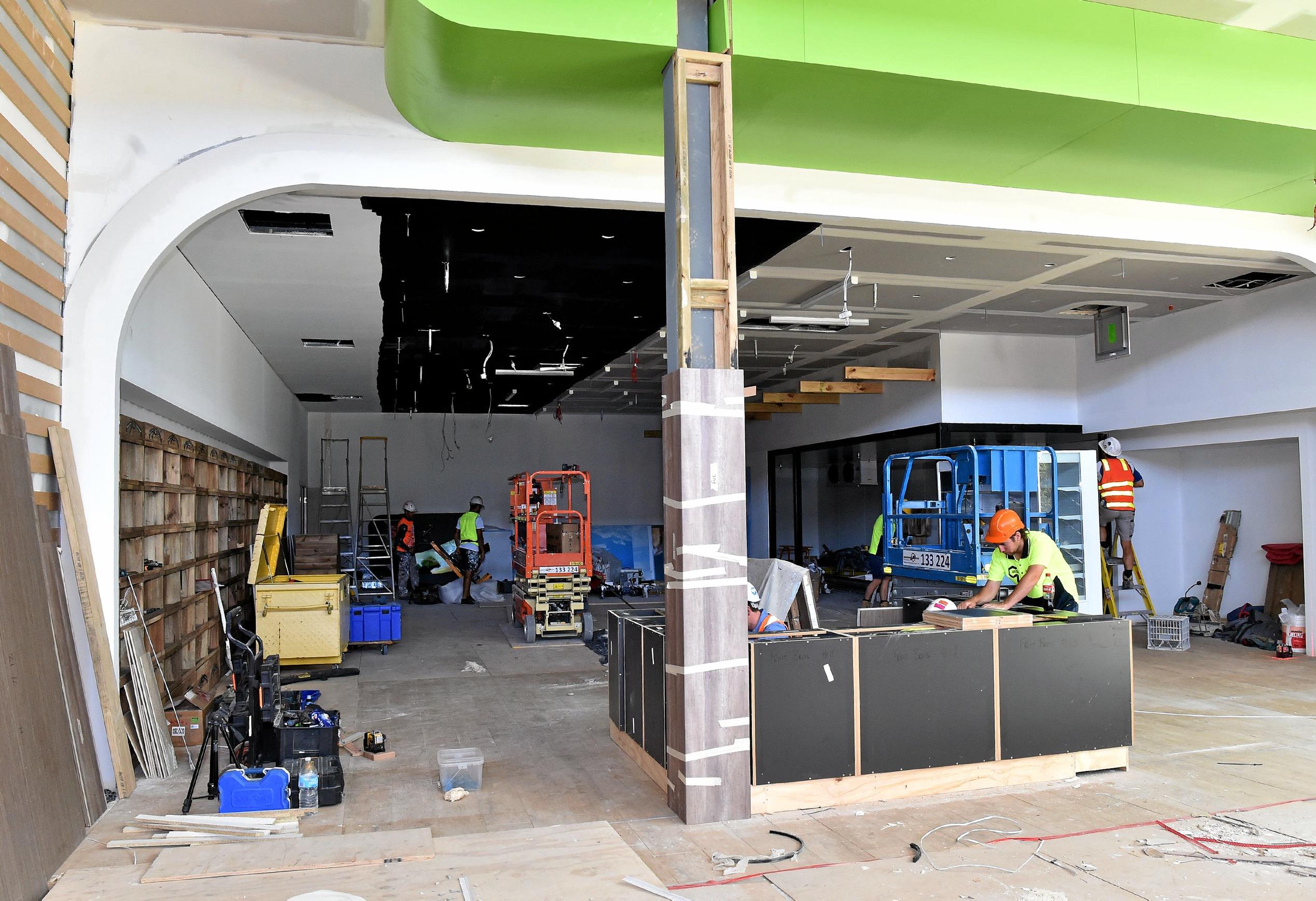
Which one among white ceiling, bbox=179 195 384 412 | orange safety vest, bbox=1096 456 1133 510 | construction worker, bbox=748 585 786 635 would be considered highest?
white ceiling, bbox=179 195 384 412

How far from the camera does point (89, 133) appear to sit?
18.5 ft

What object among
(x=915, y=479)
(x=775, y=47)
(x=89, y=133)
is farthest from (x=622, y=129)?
(x=915, y=479)

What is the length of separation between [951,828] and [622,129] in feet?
14.9

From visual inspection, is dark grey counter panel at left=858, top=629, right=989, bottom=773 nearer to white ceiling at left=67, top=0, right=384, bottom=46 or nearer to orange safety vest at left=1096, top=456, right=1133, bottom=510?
white ceiling at left=67, top=0, right=384, bottom=46

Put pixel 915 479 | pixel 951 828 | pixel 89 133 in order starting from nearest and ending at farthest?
1. pixel 951 828
2. pixel 89 133
3. pixel 915 479

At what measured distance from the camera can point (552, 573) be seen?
1172 cm

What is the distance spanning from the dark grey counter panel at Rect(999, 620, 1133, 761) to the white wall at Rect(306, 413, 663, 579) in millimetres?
16237

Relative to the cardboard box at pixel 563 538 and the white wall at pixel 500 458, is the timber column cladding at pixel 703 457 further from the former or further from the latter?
the white wall at pixel 500 458

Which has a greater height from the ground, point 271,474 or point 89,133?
point 89,133

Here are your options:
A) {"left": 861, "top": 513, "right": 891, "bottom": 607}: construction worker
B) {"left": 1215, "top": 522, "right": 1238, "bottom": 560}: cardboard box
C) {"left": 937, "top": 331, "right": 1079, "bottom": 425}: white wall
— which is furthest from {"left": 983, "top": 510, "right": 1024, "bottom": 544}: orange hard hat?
{"left": 1215, "top": 522, "right": 1238, "bottom": 560}: cardboard box

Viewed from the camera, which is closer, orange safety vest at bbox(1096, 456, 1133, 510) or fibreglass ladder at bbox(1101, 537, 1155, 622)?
orange safety vest at bbox(1096, 456, 1133, 510)

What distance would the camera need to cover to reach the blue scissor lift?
1012cm

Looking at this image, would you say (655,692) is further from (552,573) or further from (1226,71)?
(552,573)

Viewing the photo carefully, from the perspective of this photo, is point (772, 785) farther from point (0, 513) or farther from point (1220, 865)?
point (0, 513)
